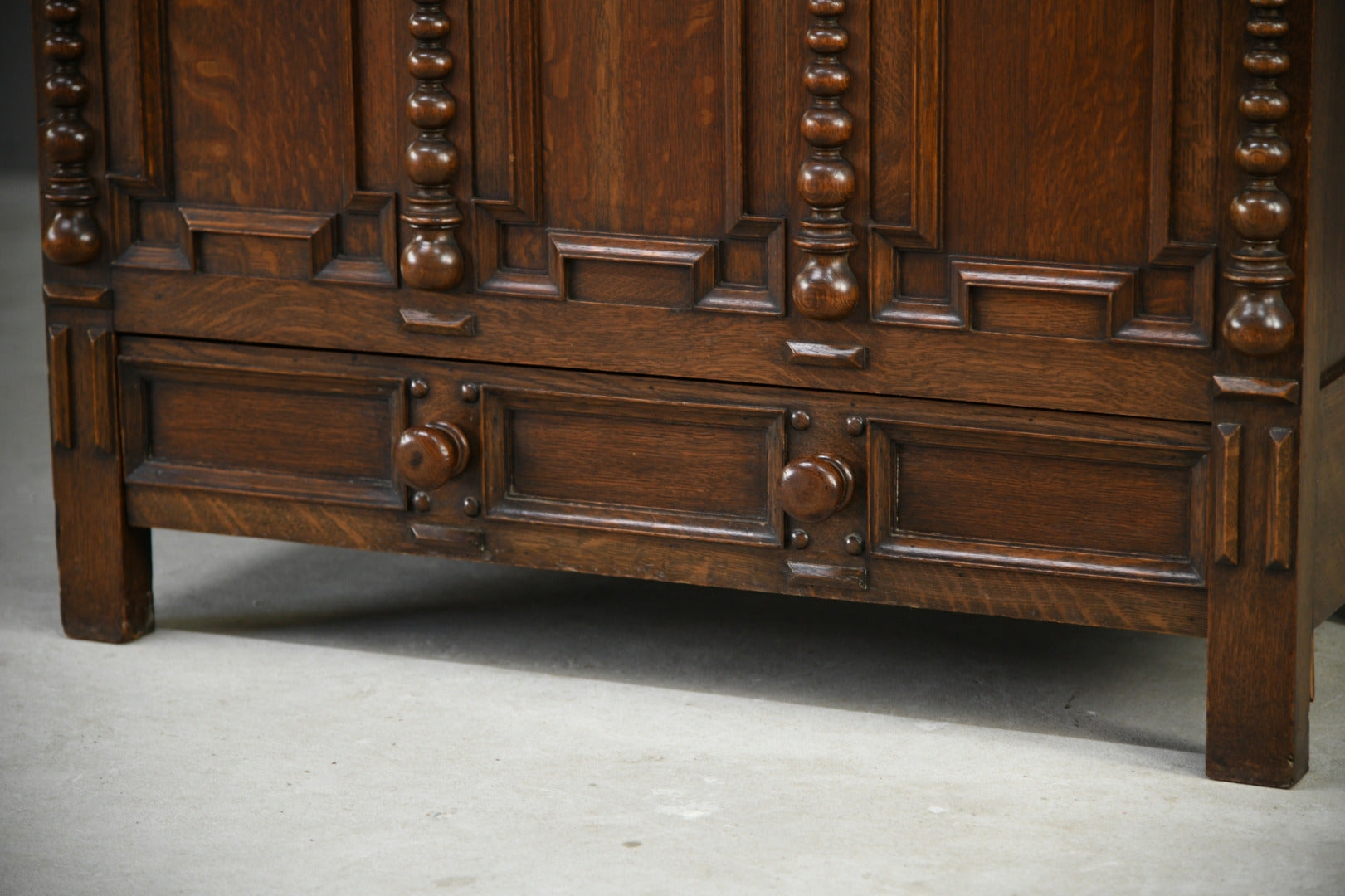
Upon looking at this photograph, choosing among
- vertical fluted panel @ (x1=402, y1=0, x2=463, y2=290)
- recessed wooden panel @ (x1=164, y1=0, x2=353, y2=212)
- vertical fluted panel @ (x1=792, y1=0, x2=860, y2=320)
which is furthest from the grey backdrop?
vertical fluted panel @ (x1=792, y1=0, x2=860, y2=320)

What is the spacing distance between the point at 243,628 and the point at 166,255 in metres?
0.67

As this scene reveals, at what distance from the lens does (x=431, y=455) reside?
2953 millimetres

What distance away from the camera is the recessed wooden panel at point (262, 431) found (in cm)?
307

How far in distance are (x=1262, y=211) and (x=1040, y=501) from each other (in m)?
0.51

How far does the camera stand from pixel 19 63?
706 cm

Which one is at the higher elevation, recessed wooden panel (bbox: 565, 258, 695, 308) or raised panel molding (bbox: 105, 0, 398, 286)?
raised panel molding (bbox: 105, 0, 398, 286)

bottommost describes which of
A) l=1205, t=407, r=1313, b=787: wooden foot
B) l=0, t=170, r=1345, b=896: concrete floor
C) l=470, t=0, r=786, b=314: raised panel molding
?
l=0, t=170, r=1345, b=896: concrete floor

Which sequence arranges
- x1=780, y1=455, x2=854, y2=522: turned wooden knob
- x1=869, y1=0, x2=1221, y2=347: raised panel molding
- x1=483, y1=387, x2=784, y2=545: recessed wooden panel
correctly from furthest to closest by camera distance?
x1=483, y1=387, x2=784, y2=545: recessed wooden panel → x1=780, y1=455, x2=854, y2=522: turned wooden knob → x1=869, y1=0, x2=1221, y2=347: raised panel molding

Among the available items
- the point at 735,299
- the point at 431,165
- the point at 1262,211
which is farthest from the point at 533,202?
the point at 1262,211

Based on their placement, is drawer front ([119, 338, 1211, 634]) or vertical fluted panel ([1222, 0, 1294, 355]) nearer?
vertical fluted panel ([1222, 0, 1294, 355])

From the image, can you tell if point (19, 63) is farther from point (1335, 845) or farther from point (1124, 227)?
point (1335, 845)

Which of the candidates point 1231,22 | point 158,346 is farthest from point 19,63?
point 1231,22

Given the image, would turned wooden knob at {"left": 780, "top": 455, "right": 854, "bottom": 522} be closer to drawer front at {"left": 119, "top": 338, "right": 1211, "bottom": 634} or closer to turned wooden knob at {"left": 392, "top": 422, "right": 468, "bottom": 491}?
drawer front at {"left": 119, "top": 338, "right": 1211, "bottom": 634}

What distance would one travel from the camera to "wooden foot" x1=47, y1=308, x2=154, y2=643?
10.4 feet
